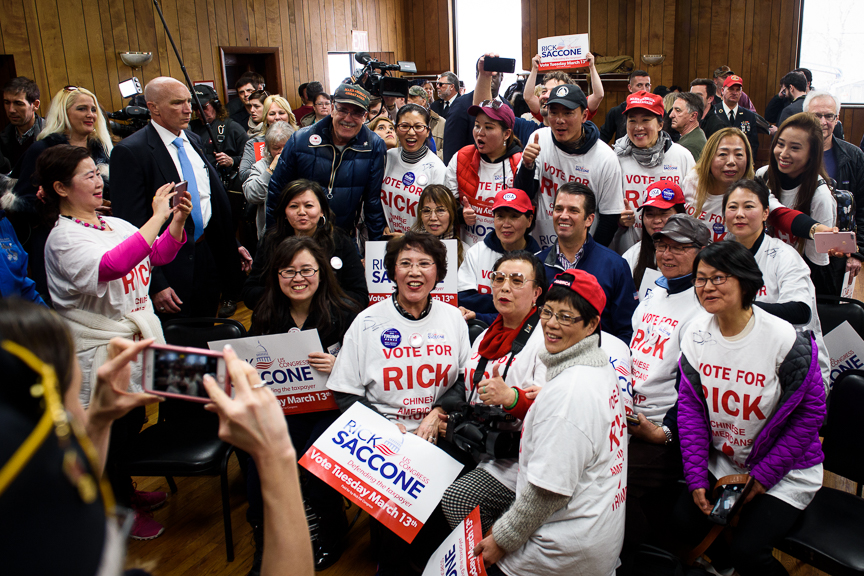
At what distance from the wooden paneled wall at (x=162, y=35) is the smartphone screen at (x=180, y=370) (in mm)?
6350

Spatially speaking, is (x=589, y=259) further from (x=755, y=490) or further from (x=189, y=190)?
(x=189, y=190)

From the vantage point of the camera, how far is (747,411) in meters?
2.13

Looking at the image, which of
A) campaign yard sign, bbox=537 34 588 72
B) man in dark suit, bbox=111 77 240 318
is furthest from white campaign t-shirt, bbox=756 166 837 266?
man in dark suit, bbox=111 77 240 318

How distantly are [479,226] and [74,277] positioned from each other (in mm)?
2152

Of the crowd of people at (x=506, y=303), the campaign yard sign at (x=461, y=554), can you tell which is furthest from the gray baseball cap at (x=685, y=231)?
the campaign yard sign at (x=461, y=554)

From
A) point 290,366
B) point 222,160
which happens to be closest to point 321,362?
point 290,366

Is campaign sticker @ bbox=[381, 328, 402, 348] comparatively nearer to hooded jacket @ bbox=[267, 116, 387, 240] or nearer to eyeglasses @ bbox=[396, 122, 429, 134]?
hooded jacket @ bbox=[267, 116, 387, 240]

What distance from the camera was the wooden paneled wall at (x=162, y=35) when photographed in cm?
597

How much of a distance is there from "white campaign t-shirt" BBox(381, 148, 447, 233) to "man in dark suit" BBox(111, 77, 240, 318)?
1.01 metres

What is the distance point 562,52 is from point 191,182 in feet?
11.4

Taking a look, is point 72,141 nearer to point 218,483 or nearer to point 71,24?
point 218,483

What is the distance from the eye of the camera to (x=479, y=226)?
145 inches

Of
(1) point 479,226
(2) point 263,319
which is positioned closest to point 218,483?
(2) point 263,319

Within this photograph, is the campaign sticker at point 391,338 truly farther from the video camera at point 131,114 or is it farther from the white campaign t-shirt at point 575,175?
the video camera at point 131,114
